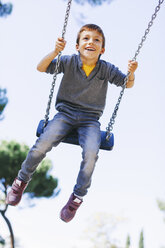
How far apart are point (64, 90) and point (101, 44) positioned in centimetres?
52

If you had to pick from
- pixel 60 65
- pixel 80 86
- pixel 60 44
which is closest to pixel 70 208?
pixel 80 86

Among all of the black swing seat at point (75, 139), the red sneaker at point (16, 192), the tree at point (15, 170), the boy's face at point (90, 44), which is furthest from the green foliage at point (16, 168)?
the boy's face at point (90, 44)

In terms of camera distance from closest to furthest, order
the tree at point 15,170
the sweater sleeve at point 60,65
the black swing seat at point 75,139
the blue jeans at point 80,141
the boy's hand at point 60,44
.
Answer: the blue jeans at point 80,141
the boy's hand at point 60,44
the black swing seat at point 75,139
the sweater sleeve at point 60,65
the tree at point 15,170

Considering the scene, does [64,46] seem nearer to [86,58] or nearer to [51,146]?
[86,58]

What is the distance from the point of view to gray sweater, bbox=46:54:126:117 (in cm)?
290

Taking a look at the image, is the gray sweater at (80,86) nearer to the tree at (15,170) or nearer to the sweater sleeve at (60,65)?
the sweater sleeve at (60,65)

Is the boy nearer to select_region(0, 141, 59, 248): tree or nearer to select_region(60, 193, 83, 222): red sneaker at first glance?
select_region(60, 193, 83, 222): red sneaker

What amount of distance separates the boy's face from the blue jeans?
512 millimetres

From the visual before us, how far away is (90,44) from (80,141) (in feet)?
2.74

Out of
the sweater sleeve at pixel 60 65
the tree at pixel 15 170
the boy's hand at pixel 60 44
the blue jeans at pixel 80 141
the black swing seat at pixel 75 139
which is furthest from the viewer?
the tree at pixel 15 170

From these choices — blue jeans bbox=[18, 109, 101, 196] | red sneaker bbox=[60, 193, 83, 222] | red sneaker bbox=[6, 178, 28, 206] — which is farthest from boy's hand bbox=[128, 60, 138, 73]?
red sneaker bbox=[6, 178, 28, 206]

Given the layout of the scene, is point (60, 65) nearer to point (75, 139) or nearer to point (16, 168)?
point (75, 139)

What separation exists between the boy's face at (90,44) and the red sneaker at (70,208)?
1203 millimetres

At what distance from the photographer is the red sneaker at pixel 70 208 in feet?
8.84
